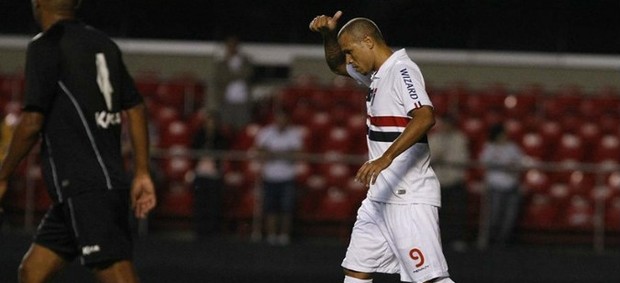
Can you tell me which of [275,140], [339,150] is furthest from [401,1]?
[275,140]

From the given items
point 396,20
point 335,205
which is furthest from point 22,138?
point 396,20

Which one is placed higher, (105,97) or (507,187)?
(105,97)

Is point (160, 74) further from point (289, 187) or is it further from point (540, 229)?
point (540, 229)

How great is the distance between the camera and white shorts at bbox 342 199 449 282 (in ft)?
23.2

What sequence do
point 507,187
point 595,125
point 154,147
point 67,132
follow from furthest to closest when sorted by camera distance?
point 595,125 < point 154,147 < point 507,187 < point 67,132

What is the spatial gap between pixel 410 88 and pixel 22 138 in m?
1.91

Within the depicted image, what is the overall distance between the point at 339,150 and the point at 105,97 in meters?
9.58

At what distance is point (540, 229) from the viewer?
45.9 ft

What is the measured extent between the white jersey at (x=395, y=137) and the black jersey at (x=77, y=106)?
138 cm

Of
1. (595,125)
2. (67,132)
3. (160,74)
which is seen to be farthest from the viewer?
(160,74)

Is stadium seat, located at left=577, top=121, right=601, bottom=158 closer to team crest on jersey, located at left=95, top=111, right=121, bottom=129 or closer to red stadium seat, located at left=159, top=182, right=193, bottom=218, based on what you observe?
red stadium seat, located at left=159, top=182, right=193, bottom=218

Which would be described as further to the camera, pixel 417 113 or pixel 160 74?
pixel 160 74

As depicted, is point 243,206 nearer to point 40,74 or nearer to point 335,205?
point 335,205

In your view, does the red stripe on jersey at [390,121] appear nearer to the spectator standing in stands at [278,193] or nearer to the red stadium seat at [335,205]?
the spectator standing in stands at [278,193]
